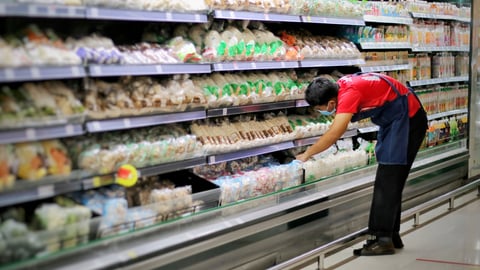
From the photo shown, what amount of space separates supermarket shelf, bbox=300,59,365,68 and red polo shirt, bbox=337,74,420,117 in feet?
1.75

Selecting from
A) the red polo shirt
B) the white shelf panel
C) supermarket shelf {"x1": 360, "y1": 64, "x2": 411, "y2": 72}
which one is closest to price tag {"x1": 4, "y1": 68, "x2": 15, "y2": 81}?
the red polo shirt

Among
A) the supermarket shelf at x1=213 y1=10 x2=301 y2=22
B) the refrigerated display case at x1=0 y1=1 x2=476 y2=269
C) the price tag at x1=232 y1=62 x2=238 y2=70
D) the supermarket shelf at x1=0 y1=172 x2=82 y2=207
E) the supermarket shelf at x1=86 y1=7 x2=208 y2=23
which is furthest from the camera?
the price tag at x1=232 y1=62 x2=238 y2=70

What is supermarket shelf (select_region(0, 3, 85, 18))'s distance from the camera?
258 cm

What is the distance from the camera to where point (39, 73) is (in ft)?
9.02

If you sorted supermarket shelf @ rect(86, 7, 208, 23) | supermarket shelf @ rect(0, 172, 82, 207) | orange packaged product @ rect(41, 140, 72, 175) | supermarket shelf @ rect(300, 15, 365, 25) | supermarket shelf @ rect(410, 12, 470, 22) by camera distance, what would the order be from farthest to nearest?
supermarket shelf @ rect(410, 12, 470, 22)
supermarket shelf @ rect(300, 15, 365, 25)
supermarket shelf @ rect(86, 7, 208, 23)
orange packaged product @ rect(41, 140, 72, 175)
supermarket shelf @ rect(0, 172, 82, 207)

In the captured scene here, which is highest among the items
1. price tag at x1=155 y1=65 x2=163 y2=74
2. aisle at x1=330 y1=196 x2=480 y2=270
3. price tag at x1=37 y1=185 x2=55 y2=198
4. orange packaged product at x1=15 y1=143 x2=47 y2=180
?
price tag at x1=155 y1=65 x2=163 y2=74

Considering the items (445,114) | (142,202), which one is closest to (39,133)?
(142,202)

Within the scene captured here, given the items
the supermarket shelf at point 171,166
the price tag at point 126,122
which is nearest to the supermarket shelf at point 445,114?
the supermarket shelf at point 171,166

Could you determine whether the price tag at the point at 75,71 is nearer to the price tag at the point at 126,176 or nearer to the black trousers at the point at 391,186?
the price tag at the point at 126,176

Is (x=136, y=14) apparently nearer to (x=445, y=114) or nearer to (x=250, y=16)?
(x=250, y=16)

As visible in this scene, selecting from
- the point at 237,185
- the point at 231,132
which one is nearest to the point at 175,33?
the point at 231,132

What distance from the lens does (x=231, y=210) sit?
149 inches

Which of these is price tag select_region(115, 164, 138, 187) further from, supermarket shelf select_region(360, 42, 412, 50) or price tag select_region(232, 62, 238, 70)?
supermarket shelf select_region(360, 42, 412, 50)

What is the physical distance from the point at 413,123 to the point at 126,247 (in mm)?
2338
